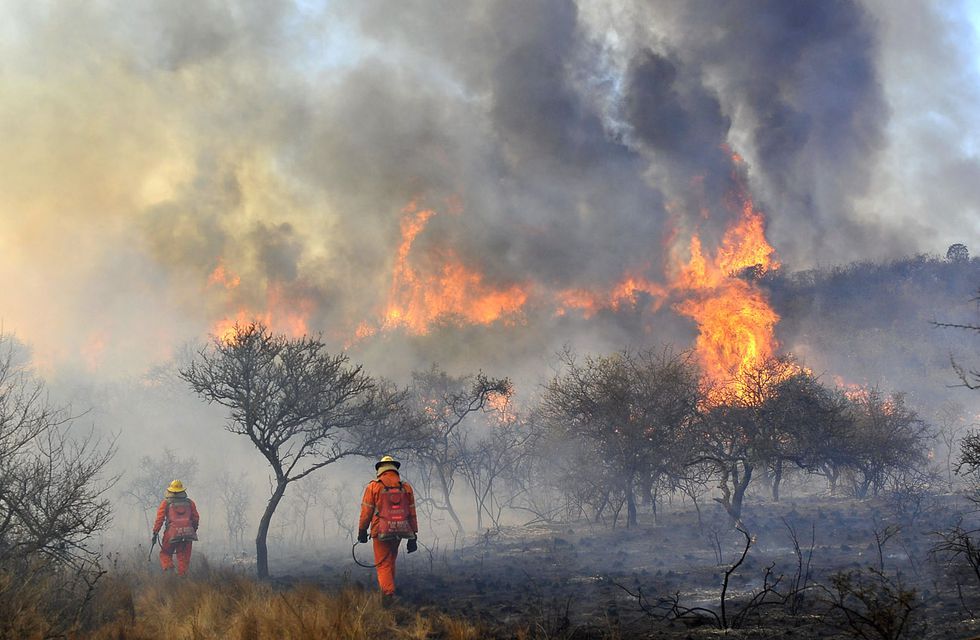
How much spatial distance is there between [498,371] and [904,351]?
166 feet

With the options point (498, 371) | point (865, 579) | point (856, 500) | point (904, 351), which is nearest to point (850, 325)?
point (904, 351)

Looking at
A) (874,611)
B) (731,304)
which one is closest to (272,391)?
(874,611)

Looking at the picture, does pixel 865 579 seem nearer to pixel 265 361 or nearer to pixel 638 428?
pixel 638 428

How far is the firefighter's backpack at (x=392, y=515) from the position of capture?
12570 millimetres

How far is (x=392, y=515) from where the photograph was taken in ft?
41.7

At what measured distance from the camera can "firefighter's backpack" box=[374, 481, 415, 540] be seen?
1257 cm

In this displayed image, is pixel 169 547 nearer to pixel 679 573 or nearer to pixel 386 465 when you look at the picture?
pixel 386 465

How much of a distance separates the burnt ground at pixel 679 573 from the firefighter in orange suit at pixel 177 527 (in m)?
2.88

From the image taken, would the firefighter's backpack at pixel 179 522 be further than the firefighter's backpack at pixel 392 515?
Yes

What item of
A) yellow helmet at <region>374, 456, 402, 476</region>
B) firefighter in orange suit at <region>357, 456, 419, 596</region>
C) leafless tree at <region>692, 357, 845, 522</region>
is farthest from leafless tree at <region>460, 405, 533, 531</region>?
yellow helmet at <region>374, 456, 402, 476</region>

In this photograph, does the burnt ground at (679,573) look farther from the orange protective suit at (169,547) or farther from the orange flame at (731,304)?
the orange flame at (731,304)

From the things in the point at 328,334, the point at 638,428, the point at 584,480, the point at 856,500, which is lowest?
the point at 856,500

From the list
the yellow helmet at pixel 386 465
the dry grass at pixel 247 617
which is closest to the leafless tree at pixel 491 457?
the yellow helmet at pixel 386 465

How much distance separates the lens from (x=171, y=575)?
48.5 ft
